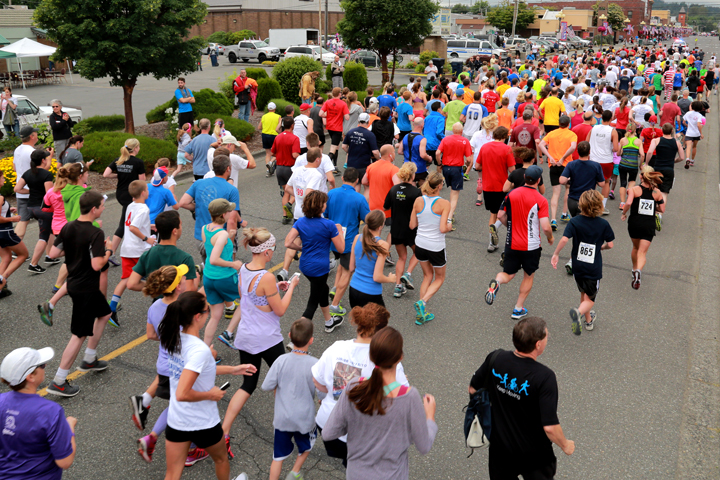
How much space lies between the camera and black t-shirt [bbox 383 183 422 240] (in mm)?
7090

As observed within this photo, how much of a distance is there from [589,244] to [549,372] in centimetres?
361

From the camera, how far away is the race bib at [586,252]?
6660mm

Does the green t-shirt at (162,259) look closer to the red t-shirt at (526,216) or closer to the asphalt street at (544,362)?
the asphalt street at (544,362)

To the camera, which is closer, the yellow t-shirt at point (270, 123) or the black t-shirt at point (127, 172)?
the black t-shirt at point (127, 172)

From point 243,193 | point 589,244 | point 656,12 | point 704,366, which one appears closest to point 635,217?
point 589,244

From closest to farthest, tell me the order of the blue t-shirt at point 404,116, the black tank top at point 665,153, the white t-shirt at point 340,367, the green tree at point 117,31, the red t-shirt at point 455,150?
the white t-shirt at point 340,367, the red t-shirt at point 455,150, the black tank top at point 665,153, the blue t-shirt at point 404,116, the green tree at point 117,31

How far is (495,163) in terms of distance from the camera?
9086 mm

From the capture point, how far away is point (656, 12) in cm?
18838

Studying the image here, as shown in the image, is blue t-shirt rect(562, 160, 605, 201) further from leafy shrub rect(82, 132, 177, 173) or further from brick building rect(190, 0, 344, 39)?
brick building rect(190, 0, 344, 39)

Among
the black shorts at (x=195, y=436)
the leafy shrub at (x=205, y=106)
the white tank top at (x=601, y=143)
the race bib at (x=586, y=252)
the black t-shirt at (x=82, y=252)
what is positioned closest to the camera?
the black shorts at (x=195, y=436)

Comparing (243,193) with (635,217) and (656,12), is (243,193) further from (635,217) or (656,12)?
(656,12)

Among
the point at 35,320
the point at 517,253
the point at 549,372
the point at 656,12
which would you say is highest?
the point at 656,12

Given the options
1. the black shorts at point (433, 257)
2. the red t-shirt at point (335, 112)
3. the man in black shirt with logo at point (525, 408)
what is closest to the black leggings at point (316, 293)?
the black shorts at point (433, 257)

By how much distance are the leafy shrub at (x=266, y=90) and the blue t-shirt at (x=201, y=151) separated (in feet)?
37.6
